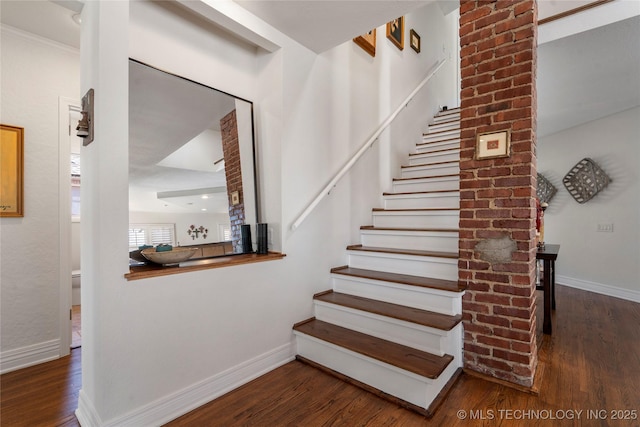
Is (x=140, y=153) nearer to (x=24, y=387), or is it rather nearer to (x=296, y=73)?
(x=296, y=73)

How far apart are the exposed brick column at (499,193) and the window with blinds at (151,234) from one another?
77.3 inches

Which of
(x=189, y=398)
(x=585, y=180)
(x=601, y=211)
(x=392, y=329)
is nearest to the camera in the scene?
(x=189, y=398)

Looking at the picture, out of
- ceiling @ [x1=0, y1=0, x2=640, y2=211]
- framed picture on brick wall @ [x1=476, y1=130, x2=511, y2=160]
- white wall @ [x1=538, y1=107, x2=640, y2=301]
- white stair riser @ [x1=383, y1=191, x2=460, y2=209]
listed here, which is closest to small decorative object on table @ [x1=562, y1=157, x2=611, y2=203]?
white wall @ [x1=538, y1=107, x2=640, y2=301]

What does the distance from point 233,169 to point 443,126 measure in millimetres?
3594

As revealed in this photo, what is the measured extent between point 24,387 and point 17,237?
1.04 m

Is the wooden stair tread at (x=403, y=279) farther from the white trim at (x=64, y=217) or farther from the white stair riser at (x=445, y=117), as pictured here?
the white stair riser at (x=445, y=117)

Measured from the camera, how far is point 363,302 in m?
2.37

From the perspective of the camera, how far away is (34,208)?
7.60 feet

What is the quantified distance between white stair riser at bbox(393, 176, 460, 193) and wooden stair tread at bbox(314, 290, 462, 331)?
144 centimetres

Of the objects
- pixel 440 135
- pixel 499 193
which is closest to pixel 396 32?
pixel 440 135

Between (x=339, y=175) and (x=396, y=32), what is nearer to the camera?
(x=339, y=175)

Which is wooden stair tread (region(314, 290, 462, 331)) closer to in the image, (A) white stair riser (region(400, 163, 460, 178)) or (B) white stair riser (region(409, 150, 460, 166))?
(A) white stair riser (region(400, 163, 460, 178))

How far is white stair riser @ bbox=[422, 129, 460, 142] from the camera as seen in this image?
162 inches

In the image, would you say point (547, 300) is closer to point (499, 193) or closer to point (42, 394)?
point (499, 193)
